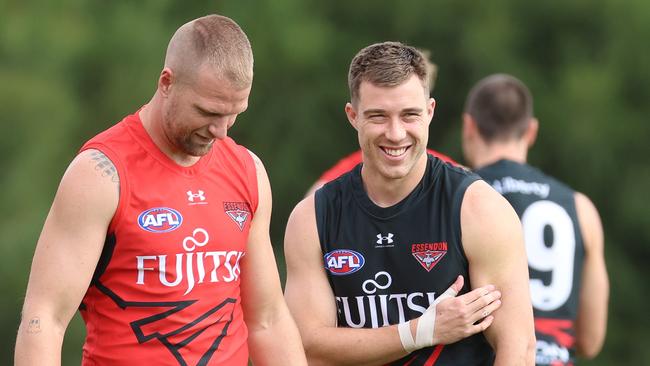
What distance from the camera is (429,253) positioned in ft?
16.1

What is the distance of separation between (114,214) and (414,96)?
4.03 feet

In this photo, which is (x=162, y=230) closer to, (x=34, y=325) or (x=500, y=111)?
(x=34, y=325)

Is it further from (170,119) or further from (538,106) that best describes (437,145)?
(170,119)

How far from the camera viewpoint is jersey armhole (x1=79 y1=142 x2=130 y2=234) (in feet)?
14.4

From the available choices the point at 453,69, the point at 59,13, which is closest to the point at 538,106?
the point at 453,69

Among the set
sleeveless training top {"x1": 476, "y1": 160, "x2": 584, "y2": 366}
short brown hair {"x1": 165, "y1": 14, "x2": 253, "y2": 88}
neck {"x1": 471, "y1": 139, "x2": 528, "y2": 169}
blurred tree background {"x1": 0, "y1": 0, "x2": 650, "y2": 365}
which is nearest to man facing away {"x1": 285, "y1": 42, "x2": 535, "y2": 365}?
short brown hair {"x1": 165, "y1": 14, "x2": 253, "y2": 88}

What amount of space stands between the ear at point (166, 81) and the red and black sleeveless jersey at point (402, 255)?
92 cm

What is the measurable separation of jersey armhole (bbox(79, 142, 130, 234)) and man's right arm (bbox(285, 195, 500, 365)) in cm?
90

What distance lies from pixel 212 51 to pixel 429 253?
3.82 ft

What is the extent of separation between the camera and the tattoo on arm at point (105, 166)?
14.4ft

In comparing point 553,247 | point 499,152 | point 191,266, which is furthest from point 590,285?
point 191,266

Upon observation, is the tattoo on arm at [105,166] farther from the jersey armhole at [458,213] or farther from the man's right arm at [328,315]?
the jersey armhole at [458,213]

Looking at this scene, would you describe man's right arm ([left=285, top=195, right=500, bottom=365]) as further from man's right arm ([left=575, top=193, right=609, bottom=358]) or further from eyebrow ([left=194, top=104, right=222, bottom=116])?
man's right arm ([left=575, top=193, right=609, bottom=358])

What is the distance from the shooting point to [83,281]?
4.32m
